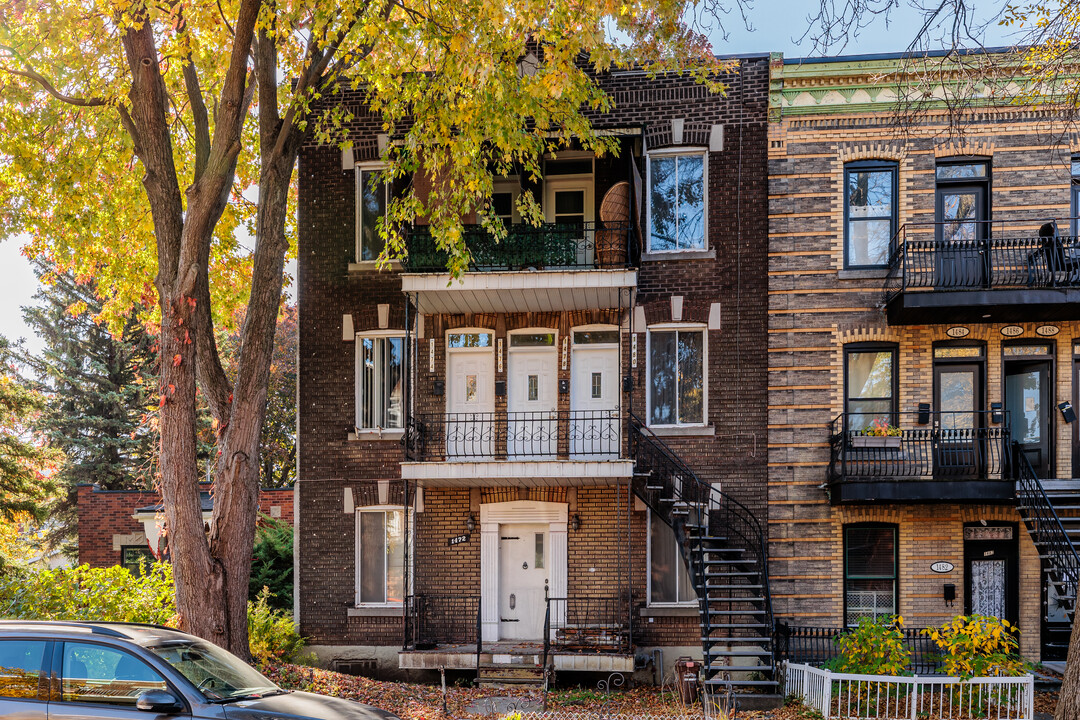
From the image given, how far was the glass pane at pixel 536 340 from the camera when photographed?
1698 centimetres

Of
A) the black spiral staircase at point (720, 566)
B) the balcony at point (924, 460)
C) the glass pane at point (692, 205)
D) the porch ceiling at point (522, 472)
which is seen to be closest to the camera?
the black spiral staircase at point (720, 566)

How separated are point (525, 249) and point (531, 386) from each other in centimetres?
283

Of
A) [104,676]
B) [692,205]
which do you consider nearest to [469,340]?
[692,205]

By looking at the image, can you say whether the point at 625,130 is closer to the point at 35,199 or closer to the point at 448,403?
the point at 448,403

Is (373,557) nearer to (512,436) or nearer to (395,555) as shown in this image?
(395,555)

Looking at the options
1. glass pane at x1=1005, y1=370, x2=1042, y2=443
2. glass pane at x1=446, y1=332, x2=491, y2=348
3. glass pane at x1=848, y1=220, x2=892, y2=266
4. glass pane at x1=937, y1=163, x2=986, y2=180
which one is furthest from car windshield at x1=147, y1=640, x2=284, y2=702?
glass pane at x1=937, y1=163, x2=986, y2=180

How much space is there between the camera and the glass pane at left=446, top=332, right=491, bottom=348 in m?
17.1

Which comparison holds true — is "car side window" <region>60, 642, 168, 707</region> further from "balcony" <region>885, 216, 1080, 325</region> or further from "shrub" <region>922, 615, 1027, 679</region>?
"balcony" <region>885, 216, 1080, 325</region>

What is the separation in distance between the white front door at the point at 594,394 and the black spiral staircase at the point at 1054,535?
7.22 meters

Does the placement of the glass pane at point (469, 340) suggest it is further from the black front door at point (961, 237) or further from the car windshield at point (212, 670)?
the car windshield at point (212, 670)

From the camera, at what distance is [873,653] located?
12039 millimetres

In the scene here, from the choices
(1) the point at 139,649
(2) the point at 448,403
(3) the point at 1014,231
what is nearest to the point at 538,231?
(2) the point at 448,403

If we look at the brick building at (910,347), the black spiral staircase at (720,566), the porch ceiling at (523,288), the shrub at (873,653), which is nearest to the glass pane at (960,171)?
the brick building at (910,347)

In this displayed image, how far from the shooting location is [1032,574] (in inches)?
608
